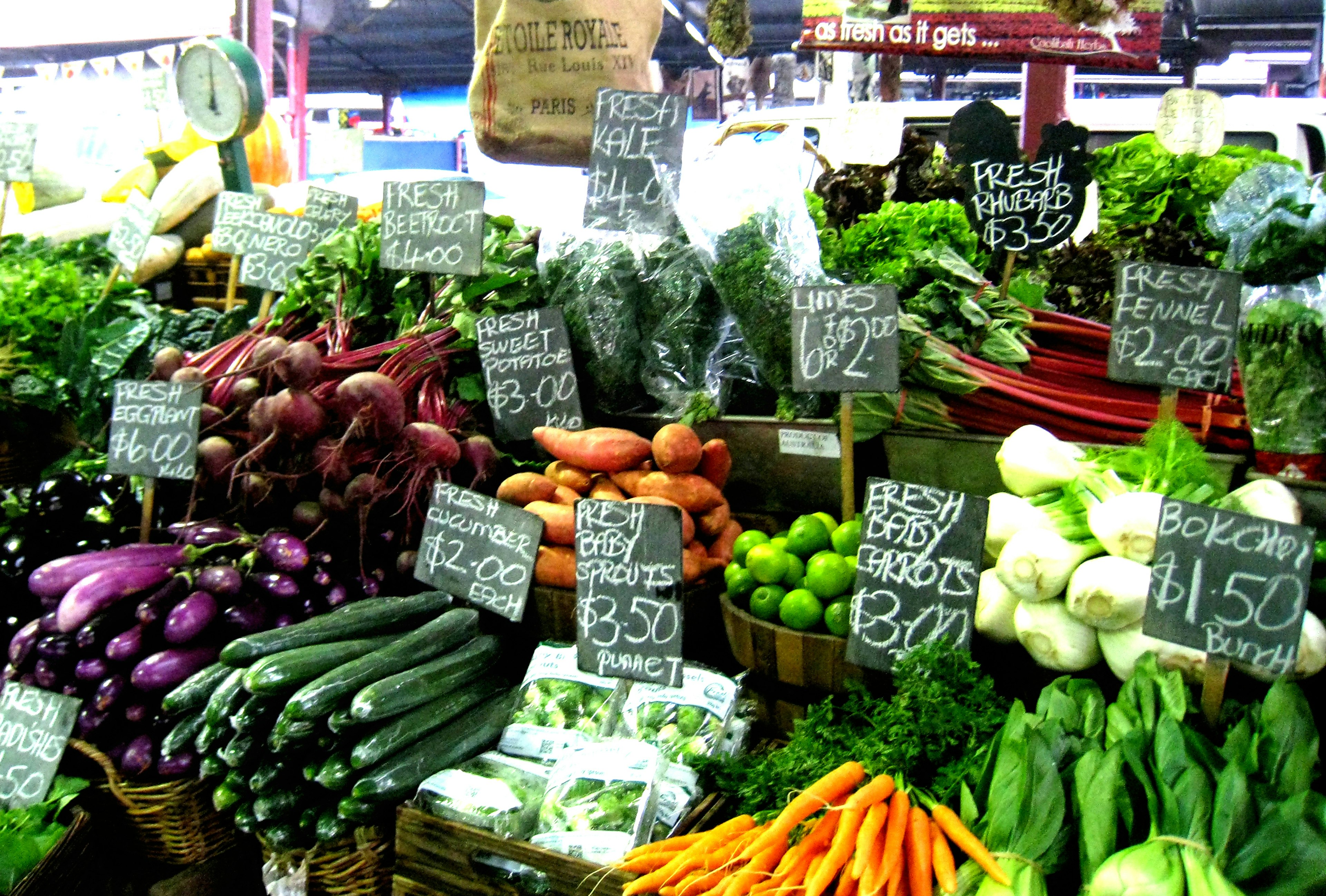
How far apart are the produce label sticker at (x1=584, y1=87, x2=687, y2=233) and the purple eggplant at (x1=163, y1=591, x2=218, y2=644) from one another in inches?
51.4

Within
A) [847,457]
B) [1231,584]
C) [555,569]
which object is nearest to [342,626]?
[555,569]

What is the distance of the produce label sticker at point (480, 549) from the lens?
6.50ft

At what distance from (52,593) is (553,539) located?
1.06 metres

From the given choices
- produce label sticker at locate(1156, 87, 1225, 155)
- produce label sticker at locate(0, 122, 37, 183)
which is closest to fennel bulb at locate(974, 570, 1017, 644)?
produce label sticker at locate(1156, 87, 1225, 155)

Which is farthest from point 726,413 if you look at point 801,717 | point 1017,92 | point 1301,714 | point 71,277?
point 1017,92

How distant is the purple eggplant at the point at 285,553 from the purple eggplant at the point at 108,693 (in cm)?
35

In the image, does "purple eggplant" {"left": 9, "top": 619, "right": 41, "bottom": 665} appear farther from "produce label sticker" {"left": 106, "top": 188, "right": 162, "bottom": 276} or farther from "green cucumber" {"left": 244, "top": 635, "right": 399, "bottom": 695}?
"produce label sticker" {"left": 106, "top": 188, "right": 162, "bottom": 276}

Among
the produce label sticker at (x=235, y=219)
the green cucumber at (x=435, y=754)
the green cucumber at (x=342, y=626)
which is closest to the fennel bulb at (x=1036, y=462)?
the green cucumber at (x=435, y=754)

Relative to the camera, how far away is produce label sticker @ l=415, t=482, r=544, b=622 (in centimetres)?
198

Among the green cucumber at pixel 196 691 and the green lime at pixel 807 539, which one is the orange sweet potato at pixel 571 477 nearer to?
the green lime at pixel 807 539

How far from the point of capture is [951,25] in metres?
5.39

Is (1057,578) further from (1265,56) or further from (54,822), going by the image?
(1265,56)

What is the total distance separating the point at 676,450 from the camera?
6.82 feet

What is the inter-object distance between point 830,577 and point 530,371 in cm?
104
